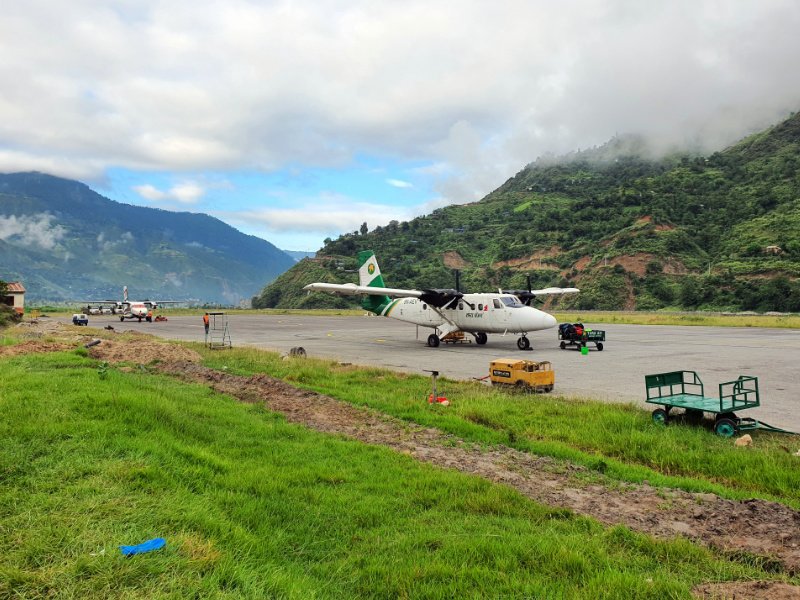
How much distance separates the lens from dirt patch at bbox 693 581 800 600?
360 cm

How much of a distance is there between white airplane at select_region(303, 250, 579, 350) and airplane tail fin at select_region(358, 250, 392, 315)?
64 mm

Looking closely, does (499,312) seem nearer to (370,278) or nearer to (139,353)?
(370,278)

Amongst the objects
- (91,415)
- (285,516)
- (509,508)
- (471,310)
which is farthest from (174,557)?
(471,310)

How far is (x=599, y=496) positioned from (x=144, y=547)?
526 centimetres

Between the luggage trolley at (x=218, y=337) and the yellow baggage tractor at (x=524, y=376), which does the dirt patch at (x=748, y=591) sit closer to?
the yellow baggage tractor at (x=524, y=376)

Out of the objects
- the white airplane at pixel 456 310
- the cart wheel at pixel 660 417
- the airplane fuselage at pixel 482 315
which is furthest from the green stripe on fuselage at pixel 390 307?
the cart wheel at pixel 660 417

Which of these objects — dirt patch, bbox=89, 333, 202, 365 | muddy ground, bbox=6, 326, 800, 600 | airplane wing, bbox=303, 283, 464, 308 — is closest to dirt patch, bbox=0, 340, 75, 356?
dirt patch, bbox=89, 333, 202, 365

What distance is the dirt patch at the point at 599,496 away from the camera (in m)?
5.08

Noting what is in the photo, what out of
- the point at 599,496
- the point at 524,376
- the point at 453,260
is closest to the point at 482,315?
the point at 524,376

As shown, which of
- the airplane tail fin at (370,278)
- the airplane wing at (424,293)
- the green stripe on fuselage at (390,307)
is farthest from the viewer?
the airplane tail fin at (370,278)

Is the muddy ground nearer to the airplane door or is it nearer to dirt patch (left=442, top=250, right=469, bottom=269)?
the airplane door

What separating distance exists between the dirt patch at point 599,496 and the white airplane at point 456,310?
1479 centimetres

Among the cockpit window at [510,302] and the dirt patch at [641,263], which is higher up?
the dirt patch at [641,263]

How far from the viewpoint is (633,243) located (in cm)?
8256
